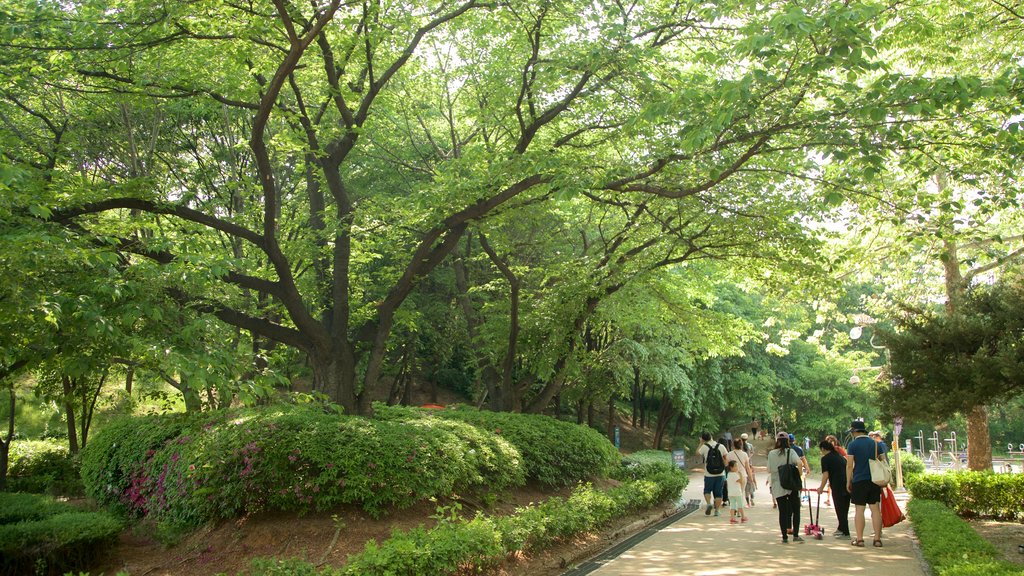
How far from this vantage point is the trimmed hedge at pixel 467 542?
678 cm

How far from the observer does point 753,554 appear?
376 inches

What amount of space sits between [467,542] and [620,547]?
12.1 feet

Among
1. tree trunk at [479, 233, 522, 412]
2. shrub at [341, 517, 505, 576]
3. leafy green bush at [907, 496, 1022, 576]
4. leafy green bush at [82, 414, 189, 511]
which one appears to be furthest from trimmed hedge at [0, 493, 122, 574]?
leafy green bush at [907, 496, 1022, 576]

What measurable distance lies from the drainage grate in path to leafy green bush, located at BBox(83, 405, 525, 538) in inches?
75.1

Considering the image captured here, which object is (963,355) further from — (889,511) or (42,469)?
(42,469)

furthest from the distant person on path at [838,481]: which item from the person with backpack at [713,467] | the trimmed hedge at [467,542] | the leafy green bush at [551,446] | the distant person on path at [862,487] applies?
the leafy green bush at [551,446]

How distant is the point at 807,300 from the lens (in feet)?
52.3

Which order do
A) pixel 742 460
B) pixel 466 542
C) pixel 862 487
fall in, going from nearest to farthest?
pixel 466 542 → pixel 862 487 → pixel 742 460

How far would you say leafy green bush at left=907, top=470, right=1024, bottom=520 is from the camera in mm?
12883

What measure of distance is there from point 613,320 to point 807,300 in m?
5.15

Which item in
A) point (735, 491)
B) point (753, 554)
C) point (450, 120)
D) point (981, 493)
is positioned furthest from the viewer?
point (450, 120)

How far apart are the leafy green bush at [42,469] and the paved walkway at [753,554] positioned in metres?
13.5

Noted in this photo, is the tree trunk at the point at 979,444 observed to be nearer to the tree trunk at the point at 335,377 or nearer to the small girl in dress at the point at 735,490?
the small girl in dress at the point at 735,490

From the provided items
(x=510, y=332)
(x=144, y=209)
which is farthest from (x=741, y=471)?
(x=144, y=209)
